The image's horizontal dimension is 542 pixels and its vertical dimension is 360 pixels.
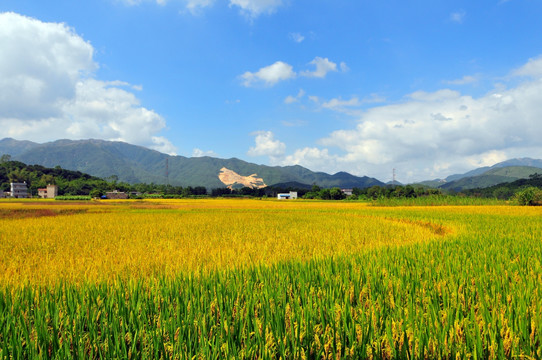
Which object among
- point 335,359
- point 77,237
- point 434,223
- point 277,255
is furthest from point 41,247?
point 434,223

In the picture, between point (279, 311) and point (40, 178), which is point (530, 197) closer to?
point (279, 311)

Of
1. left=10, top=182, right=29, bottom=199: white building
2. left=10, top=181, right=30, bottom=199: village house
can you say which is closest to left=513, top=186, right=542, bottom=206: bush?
left=10, top=181, right=30, bottom=199: village house

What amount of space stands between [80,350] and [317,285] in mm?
2684

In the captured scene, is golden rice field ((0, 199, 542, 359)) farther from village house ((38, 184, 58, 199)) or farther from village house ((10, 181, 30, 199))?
village house ((10, 181, 30, 199))

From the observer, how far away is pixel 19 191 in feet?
342

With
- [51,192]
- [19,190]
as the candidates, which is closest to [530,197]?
[51,192]

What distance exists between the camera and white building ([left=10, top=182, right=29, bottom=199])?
10231 cm

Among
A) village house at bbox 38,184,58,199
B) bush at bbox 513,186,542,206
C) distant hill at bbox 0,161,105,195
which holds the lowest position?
bush at bbox 513,186,542,206

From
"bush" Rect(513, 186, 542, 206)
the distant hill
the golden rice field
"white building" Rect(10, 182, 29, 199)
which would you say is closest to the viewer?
→ the golden rice field

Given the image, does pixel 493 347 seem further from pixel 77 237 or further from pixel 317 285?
pixel 77 237

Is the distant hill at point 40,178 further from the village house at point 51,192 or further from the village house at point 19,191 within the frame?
the village house at point 51,192

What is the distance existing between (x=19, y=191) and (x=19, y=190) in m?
0.39

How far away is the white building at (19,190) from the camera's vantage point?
102 m

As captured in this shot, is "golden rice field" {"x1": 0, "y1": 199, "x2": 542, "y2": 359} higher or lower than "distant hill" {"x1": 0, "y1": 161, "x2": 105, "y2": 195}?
lower
